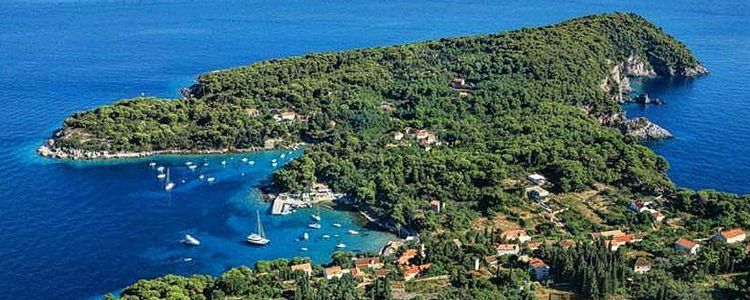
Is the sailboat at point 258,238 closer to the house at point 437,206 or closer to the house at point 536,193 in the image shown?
the house at point 437,206

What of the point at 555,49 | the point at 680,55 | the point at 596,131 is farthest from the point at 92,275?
the point at 680,55

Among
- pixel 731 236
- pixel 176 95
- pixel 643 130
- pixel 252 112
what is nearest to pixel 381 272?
pixel 731 236

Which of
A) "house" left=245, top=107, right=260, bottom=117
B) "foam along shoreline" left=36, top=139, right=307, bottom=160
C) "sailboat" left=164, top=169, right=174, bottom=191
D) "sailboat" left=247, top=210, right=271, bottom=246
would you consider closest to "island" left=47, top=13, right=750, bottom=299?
"foam along shoreline" left=36, top=139, right=307, bottom=160

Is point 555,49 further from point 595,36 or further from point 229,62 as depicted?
point 229,62

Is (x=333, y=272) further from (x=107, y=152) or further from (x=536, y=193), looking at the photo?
(x=107, y=152)

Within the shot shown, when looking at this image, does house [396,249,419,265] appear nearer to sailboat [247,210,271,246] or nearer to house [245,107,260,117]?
sailboat [247,210,271,246]

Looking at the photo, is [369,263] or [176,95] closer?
[369,263]
